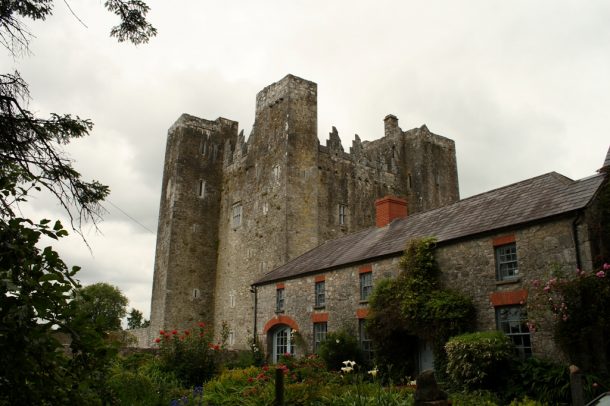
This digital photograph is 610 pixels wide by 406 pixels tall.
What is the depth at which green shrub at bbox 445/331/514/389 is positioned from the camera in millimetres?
12531

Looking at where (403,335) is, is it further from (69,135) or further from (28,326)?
(28,326)

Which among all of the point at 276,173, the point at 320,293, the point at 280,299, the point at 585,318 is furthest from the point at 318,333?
the point at 276,173

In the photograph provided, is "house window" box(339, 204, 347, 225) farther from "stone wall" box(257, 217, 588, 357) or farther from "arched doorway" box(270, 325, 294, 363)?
"stone wall" box(257, 217, 588, 357)

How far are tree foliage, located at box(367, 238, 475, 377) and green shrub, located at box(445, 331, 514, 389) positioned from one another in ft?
4.29

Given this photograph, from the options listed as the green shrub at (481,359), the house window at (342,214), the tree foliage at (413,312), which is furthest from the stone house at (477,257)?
the house window at (342,214)

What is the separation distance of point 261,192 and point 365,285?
13309 millimetres

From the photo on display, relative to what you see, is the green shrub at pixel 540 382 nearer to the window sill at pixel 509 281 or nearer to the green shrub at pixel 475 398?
the green shrub at pixel 475 398

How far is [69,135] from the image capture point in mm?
6418

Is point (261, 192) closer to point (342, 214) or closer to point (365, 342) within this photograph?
point (342, 214)

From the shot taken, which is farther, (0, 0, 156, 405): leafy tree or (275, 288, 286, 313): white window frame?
(275, 288, 286, 313): white window frame

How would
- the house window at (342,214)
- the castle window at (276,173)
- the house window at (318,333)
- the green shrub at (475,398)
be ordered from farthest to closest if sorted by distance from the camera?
the house window at (342,214) < the castle window at (276,173) < the house window at (318,333) < the green shrub at (475,398)

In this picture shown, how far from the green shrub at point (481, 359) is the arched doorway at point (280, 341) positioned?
10.2 metres

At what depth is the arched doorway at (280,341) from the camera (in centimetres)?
2258

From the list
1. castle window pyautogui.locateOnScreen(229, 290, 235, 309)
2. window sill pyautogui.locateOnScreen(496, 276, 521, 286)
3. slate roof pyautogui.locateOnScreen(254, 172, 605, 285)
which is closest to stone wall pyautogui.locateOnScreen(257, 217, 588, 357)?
window sill pyautogui.locateOnScreen(496, 276, 521, 286)
